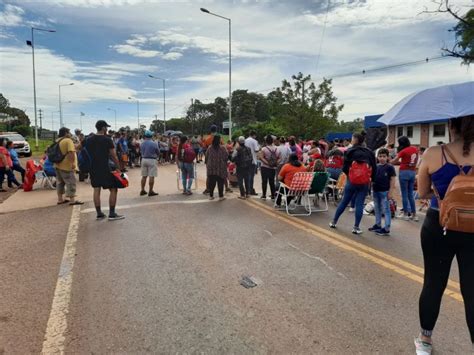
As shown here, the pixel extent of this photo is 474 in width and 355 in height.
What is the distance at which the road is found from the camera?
10.3ft

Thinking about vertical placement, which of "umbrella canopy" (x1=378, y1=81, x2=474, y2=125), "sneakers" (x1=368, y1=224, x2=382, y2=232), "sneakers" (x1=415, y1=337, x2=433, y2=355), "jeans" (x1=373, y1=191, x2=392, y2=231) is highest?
"umbrella canopy" (x1=378, y1=81, x2=474, y2=125)

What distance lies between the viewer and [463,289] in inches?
107

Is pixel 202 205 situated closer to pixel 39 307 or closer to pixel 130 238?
pixel 130 238

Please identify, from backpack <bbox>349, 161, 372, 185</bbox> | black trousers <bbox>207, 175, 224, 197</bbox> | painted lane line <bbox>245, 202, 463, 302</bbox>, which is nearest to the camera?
painted lane line <bbox>245, 202, 463, 302</bbox>

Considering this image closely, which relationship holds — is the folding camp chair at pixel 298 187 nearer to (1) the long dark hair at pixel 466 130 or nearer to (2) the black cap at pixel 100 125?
(2) the black cap at pixel 100 125

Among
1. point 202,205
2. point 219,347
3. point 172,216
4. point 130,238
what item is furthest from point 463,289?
point 202,205

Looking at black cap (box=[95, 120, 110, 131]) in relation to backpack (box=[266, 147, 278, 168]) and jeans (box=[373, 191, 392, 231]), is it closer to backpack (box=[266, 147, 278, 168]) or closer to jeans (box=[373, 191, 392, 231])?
backpack (box=[266, 147, 278, 168])

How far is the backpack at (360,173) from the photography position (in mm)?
6430

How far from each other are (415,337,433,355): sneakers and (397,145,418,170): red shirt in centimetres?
558

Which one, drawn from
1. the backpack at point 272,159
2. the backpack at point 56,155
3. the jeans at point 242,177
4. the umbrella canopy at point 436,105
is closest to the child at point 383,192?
the umbrella canopy at point 436,105

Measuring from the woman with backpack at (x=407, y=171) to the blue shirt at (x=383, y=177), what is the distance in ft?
3.68

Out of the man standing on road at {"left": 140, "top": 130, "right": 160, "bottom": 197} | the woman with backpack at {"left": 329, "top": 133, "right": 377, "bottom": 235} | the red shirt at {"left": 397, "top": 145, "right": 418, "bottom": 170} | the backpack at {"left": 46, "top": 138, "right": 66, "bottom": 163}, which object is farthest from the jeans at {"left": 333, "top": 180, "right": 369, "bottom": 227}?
the backpack at {"left": 46, "top": 138, "right": 66, "bottom": 163}

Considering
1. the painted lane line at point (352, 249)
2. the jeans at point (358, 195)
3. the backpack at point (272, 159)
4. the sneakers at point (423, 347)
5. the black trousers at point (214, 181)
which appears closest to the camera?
the sneakers at point (423, 347)

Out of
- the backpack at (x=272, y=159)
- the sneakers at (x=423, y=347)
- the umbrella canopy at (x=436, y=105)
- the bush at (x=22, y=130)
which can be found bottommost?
the sneakers at (x=423, y=347)
